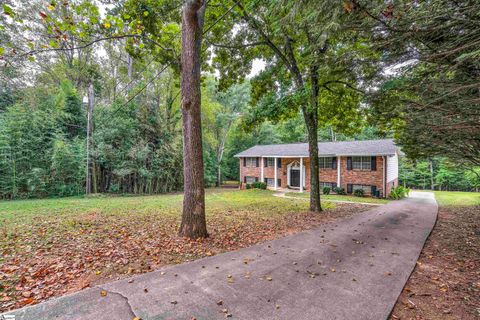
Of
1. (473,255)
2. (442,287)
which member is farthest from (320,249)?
(473,255)

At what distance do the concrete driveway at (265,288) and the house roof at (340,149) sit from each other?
446 inches

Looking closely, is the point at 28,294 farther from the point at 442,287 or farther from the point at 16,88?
the point at 16,88

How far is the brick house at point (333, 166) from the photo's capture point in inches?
578

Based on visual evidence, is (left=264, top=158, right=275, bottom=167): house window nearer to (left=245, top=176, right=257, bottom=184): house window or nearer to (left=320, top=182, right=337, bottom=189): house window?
(left=245, top=176, right=257, bottom=184): house window

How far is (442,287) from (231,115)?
73.4 ft

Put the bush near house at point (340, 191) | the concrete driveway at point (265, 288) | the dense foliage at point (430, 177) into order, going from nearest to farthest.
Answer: the concrete driveway at point (265, 288) < the bush near house at point (340, 191) < the dense foliage at point (430, 177)

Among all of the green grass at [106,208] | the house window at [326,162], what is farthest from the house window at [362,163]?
the green grass at [106,208]

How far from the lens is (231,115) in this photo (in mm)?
24141

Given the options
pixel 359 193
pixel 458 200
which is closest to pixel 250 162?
pixel 359 193

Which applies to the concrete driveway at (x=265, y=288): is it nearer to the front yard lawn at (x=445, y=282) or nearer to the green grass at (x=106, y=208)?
the front yard lawn at (x=445, y=282)

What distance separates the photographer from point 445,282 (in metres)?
3.46

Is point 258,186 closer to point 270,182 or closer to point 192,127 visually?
point 270,182

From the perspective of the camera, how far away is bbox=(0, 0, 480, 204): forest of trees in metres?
4.35

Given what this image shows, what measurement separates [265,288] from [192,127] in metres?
3.69
